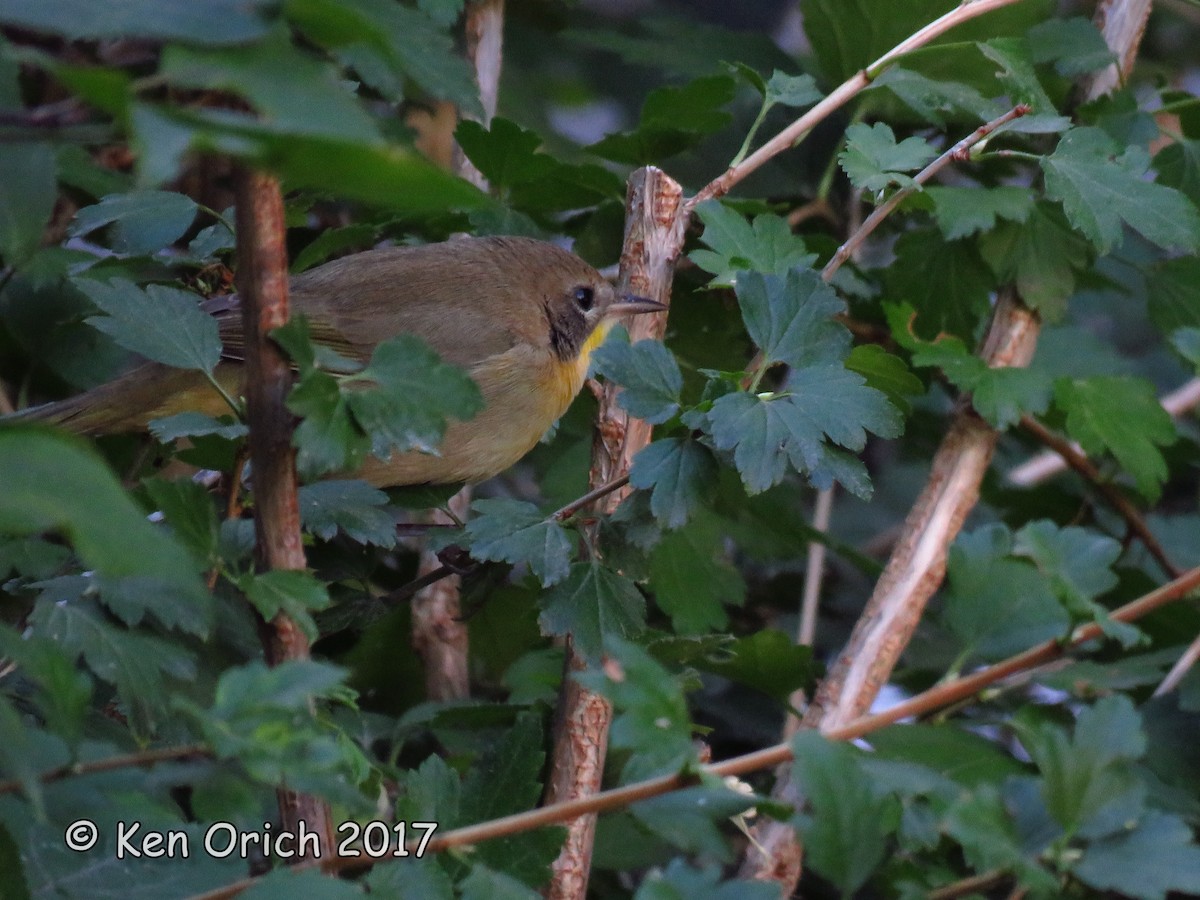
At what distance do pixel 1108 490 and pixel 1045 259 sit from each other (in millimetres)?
496

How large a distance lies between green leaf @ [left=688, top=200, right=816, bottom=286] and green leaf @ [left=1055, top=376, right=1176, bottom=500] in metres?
0.67

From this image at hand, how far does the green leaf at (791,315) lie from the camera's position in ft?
4.62

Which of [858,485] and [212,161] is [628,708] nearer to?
[858,485]

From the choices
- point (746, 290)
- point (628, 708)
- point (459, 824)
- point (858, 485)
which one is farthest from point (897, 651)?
point (628, 708)

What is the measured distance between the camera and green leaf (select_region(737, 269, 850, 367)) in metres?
1.41

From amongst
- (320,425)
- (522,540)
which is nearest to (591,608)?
(522,540)

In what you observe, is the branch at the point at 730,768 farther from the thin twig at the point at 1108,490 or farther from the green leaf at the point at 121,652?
the thin twig at the point at 1108,490

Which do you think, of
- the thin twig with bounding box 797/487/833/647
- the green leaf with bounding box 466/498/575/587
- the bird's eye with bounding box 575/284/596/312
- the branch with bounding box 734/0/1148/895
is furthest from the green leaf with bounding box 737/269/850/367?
the bird's eye with bounding box 575/284/596/312

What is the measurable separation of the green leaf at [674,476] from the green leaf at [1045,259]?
100 centimetres

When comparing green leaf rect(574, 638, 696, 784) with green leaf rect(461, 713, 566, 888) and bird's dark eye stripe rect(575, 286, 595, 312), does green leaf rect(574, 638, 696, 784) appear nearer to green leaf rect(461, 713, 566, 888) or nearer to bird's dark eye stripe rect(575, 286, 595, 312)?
green leaf rect(461, 713, 566, 888)

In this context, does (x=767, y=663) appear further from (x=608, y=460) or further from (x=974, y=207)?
(x=974, y=207)

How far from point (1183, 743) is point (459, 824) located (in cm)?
116

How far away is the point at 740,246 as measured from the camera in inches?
66.4

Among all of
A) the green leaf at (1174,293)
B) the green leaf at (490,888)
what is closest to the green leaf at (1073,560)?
the green leaf at (490,888)
